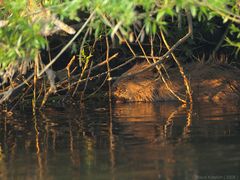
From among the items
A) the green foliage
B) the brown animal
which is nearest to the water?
the green foliage

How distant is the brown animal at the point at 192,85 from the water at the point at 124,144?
2.12 meters

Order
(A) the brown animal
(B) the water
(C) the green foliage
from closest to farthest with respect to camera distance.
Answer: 1. (C) the green foliage
2. (B) the water
3. (A) the brown animal

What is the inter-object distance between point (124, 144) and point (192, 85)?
22.8 feet

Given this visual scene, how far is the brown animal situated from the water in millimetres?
2121

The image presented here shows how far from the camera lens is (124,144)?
9273 millimetres

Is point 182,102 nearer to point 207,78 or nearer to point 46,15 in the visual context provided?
point 207,78

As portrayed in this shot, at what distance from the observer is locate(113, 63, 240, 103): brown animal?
15.6 metres

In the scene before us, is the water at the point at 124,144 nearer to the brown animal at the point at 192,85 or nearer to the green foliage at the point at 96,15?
the green foliage at the point at 96,15

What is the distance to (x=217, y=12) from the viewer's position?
7699mm

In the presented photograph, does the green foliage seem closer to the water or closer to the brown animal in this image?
the water

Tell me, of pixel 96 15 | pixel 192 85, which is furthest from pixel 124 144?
pixel 192 85

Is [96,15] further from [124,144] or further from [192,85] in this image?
[192,85]

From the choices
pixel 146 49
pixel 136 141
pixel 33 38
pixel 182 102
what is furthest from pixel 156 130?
pixel 146 49

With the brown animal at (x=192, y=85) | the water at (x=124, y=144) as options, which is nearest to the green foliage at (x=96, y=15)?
the water at (x=124, y=144)
